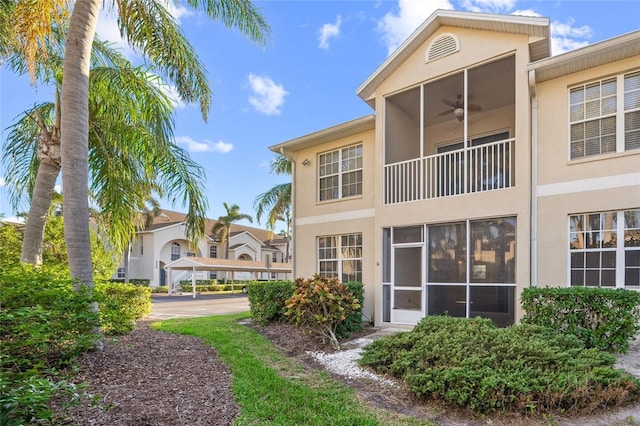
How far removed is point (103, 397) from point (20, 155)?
29.1 ft

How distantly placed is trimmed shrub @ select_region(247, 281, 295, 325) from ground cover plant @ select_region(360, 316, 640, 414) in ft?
15.5

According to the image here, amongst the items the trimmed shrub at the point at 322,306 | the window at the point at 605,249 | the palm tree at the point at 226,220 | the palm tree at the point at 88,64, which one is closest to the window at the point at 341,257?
the trimmed shrub at the point at 322,306

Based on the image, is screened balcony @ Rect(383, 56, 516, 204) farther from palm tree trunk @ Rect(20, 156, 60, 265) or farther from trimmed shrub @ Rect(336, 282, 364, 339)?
palm tree trunk @ Rect(20, 156, 60, 265)

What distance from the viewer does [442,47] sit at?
9.77 metres

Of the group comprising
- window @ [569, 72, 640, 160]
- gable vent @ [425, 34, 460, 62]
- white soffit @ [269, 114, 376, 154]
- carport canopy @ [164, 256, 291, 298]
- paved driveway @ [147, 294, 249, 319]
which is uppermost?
gable vent @ [425, 34, 460, 62]

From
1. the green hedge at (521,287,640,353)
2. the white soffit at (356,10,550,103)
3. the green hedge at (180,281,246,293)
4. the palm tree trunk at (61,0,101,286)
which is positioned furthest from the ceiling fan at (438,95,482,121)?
the green hedge at (180,281,246,293)

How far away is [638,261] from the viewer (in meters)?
7.32

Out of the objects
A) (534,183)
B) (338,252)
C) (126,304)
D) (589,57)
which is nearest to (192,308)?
(126,304)

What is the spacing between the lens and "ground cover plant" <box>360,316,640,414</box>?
4.34m

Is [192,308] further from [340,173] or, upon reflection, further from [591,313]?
[591,313]

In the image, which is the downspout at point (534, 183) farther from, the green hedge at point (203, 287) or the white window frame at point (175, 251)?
the white window frame at point (175, 251)

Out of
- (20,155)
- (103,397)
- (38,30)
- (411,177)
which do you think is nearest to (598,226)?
(411,177)

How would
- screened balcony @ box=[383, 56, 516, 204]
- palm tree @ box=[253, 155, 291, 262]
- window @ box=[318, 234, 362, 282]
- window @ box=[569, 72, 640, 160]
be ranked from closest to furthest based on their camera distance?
window @ box=[569, 72, 640, 160], screened balcony @ box=[383, 56, 516, 204], window @ box=[318, 234, 362, 282], palm tree @ box=[253, 155, 291, 262]

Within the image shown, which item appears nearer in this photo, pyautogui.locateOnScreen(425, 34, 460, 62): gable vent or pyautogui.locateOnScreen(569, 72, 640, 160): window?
pyautogui.locateOnScreen(569, 72, 640, 160): window
